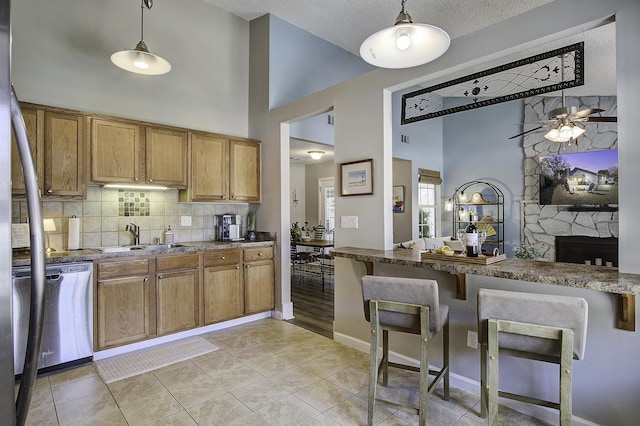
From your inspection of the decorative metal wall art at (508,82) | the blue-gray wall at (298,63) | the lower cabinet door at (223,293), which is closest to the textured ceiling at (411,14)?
the blue-gray wall at (298,63)

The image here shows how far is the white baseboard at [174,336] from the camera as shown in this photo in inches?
126

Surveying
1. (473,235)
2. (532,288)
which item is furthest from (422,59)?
(532,288)

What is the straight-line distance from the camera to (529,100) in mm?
6527

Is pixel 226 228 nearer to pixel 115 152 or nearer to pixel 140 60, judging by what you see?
pixel 115 152

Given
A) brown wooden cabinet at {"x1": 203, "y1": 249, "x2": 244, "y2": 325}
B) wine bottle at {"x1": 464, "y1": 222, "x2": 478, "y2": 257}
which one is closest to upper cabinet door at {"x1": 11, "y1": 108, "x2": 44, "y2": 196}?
brown wooden cabinet at {"x1": 203, "y1": 249, "x2": 244, "y2": 325}

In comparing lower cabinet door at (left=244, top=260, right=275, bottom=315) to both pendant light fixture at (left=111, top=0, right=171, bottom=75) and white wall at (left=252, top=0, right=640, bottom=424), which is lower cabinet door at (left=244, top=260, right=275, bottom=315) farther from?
pendant light fixture at (left=111, top=0, right=171, bottom=75)

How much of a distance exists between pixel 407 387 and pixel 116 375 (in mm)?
2361

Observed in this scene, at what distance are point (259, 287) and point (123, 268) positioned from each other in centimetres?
155

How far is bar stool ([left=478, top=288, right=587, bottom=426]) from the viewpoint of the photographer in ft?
5.58

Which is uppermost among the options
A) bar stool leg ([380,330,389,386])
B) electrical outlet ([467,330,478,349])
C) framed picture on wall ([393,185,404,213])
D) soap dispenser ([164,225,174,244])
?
framed picture on wall ([393,185,404,213])

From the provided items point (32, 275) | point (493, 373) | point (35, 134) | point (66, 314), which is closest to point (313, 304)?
point (66, 314)

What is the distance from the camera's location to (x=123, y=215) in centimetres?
383

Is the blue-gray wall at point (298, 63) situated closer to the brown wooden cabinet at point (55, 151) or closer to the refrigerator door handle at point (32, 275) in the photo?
the brown wooden cabinet at point (55, 151)

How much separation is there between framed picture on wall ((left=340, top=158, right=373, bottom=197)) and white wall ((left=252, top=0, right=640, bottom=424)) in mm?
62
